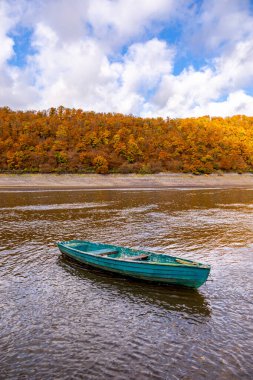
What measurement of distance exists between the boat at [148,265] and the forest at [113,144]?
73094mm

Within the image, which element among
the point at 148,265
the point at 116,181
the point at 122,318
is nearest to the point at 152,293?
the point at 148,265

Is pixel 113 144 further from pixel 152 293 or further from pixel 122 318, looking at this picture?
pixel 122 318

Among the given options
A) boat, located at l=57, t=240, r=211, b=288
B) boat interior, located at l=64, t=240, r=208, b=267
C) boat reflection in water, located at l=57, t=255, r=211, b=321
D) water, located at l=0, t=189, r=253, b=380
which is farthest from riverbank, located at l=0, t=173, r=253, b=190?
boat reflection in water, located at l=57, t=255, r=211, b=321

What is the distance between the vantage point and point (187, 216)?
36.0m

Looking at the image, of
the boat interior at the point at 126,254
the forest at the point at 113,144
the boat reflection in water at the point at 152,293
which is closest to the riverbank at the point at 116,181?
the forest at the point at 113,144

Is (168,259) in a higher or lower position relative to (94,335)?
higher

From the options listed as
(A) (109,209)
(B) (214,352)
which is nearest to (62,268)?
(B) (214,352)

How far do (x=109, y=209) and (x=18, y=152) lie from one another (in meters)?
63.3

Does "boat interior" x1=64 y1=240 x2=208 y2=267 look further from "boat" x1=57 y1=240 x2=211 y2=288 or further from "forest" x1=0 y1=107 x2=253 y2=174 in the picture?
"forest" x1=0 y1=107 x2=253 y2=174

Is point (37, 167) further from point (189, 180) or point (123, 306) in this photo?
point (123, 306)

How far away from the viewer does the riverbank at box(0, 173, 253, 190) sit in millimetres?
78000

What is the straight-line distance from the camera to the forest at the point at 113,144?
96875 millimetres

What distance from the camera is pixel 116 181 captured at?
8700cm

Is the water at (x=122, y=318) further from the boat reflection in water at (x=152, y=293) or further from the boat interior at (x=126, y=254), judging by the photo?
the boat interior at (x=126, y=254)
